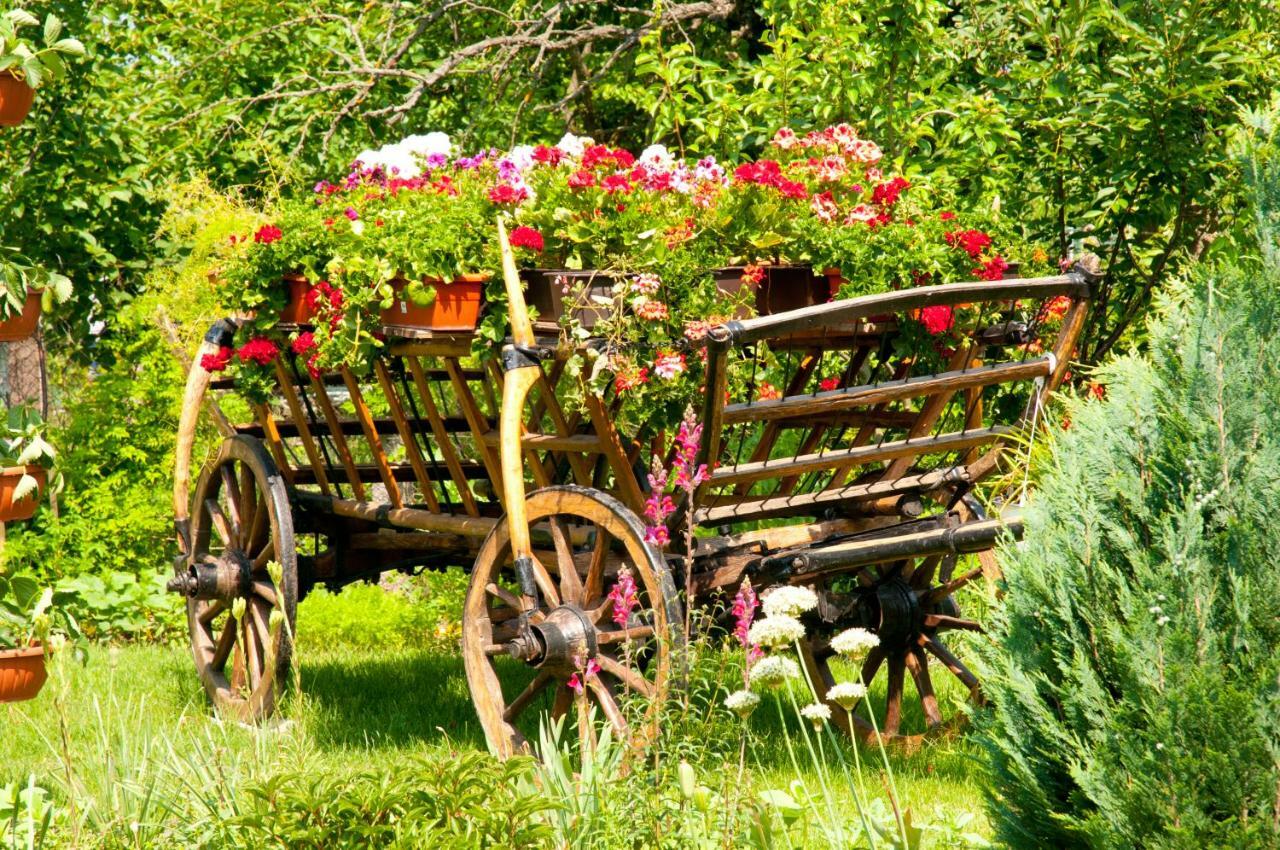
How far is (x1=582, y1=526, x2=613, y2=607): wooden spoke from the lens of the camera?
385cm

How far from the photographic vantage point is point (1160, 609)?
217 centimetres

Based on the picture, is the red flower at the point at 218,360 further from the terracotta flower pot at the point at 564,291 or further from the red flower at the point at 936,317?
the red flower at the point at 936,317

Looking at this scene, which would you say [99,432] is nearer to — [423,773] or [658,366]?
[658,366]

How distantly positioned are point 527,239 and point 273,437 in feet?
5.72

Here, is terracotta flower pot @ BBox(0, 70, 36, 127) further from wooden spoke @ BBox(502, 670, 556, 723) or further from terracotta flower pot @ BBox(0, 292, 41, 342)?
wooden spoke @ BBox(502, 670, 556, 723)

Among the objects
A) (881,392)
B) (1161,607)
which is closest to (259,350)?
(881,392)

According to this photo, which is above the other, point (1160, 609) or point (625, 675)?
point (1160, 609)

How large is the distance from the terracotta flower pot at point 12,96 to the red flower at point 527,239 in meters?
1.25

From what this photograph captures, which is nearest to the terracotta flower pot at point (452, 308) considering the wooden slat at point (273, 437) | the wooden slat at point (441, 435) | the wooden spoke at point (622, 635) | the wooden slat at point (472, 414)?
the wooden slat at point (472, 414)

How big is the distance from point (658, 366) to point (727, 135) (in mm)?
3184

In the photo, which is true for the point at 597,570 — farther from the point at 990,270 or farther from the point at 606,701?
the point at 990,270

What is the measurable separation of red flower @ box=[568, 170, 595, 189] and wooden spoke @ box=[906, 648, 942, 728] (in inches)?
78.9

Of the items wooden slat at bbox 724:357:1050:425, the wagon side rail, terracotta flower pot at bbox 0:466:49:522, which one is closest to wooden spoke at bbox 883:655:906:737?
the wagon side rail

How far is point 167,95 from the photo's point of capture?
884cm
